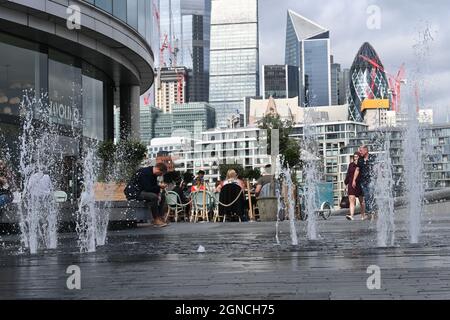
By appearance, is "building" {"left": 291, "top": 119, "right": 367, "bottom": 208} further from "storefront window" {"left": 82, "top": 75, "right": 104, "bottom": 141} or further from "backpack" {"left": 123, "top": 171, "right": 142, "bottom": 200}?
"backpack" {"left": 123, "top": 171, "right": 142, "bottom": 200}

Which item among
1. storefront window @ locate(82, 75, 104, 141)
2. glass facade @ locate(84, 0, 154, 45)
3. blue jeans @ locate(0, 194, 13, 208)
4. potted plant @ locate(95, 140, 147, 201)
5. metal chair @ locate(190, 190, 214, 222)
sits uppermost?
glass facade @ locate(84, 0, 154, 45)

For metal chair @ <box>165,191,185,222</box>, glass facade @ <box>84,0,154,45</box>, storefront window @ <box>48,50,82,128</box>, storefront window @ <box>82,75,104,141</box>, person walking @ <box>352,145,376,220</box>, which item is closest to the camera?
person walking @ <box>352,145,376,220</box>

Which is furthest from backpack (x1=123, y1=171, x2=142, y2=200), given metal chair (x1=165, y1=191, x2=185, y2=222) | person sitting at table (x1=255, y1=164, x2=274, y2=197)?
person sitting at table (x1=255, y1=164, x2=274, y2=197)

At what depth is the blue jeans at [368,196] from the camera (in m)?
18.9

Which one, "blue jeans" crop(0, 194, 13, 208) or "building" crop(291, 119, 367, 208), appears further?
"building" crop(291, 119, 367, 208)

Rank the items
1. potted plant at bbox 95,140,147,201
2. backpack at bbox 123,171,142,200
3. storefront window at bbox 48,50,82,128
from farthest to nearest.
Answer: potted plant at bbox 95,140,147,201, storefront window at bbox 48,50,82,128, backpack at bbox 123,171,142,200

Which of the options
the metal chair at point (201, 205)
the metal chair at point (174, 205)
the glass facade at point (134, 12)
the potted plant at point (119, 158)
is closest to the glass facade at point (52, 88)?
the potted plant at point (119, 158)

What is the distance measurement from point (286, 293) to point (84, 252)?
215 inches

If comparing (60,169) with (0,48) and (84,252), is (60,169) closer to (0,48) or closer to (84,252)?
(0,48)

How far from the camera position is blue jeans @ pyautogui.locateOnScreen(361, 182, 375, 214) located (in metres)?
18.9

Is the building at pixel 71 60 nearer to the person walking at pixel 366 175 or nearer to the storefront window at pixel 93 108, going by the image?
the storefront window at pixel 93 108

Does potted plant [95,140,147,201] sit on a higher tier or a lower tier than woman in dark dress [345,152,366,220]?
higher

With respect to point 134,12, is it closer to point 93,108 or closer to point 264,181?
point 93,108

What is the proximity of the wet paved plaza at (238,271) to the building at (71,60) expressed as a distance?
1566 cm
